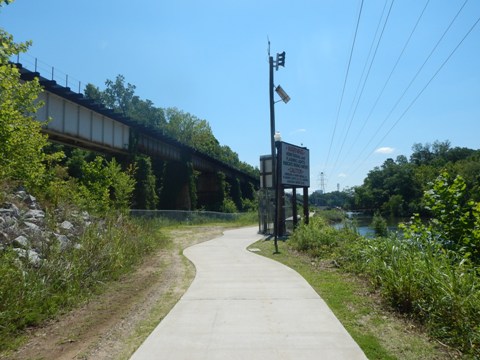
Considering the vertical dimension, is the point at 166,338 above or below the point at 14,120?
below

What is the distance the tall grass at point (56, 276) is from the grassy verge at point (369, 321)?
15.2ft

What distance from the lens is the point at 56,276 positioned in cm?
740

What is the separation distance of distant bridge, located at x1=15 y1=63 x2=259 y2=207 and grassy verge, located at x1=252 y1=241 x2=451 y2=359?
19209mm

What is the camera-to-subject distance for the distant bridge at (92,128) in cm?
2532

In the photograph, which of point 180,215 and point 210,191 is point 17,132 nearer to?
point 180,215

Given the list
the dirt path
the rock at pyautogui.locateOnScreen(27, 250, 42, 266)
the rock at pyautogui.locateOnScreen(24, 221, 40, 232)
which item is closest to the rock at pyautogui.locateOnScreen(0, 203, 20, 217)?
the rock at pyautogui.locateOnScreen(24, 221, 40, 232)

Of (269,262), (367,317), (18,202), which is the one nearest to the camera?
(367,317)

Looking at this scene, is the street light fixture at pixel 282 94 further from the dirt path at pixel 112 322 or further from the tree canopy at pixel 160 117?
the tree canopy at pixel 160 117

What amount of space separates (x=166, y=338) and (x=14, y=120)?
26.2ft

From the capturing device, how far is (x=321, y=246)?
13133mm

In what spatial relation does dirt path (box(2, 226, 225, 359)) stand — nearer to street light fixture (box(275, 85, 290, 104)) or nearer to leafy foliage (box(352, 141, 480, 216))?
street light fixture (box(275, 85, 290, 104))

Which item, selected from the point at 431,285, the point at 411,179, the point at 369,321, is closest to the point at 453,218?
the point at 431,285

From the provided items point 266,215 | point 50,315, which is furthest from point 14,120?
point 266,215

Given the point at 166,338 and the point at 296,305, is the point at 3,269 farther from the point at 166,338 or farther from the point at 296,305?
the point at 296,305
